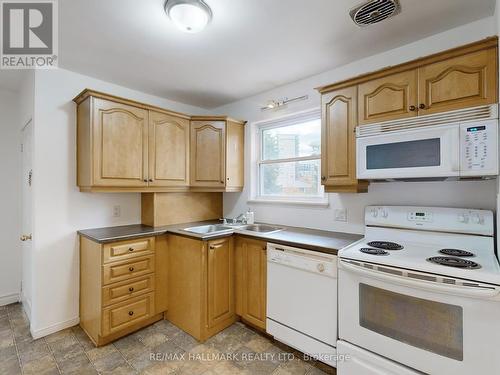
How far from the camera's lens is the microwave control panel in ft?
4.58

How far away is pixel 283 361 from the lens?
1.97 m

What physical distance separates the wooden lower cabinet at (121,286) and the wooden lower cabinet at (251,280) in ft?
2.49

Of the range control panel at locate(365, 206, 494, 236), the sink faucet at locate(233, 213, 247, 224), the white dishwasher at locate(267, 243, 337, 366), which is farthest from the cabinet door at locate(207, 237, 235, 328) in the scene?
the range control panel at locate(365, 206, 494, 236)

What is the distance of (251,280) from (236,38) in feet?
6.65

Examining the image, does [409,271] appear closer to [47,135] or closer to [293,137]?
[293,137]

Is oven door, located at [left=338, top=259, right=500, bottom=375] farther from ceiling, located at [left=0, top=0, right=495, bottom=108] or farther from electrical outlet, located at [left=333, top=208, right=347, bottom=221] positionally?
ceiling, located at [left=0, top=0, right=495, bottom=108]

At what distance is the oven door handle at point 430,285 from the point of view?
1168mm

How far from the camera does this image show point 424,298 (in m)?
1.37

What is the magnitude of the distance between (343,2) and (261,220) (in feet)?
7.09

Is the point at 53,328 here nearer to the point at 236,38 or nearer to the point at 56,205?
the point at 56,205

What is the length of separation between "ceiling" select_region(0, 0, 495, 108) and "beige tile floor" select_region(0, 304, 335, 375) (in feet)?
8.06

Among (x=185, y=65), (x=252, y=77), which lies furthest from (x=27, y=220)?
(x=252, y=77)

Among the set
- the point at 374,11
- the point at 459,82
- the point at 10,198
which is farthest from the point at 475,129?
the point at 10,198

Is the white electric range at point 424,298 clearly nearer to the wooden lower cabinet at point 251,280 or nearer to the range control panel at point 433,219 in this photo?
the range control panel at point 433,219
